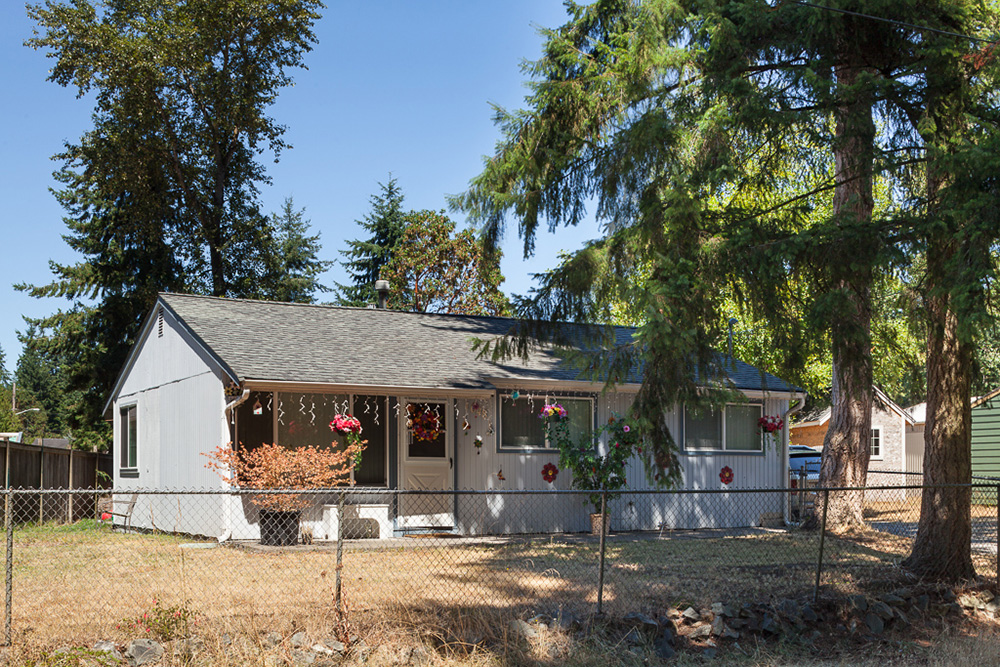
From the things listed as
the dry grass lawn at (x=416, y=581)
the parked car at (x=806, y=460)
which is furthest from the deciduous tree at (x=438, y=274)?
the dry grass lawn at (x=416, y=581)

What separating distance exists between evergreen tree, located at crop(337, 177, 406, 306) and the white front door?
84.4 feet

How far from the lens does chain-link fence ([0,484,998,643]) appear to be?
764 centimetres

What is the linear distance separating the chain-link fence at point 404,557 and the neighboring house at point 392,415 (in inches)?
3.8

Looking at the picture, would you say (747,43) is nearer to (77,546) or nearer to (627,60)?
(627,60)

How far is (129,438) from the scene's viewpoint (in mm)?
18547

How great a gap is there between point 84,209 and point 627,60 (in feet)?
84.0

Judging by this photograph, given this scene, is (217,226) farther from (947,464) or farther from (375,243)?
(947,464)

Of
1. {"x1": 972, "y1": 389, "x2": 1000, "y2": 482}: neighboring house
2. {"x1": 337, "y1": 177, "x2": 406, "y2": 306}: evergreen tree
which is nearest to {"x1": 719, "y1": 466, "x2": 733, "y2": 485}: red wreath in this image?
{"x1": 972, "y1": 389, "x2": 1000, "y2": 482}: neighboring house

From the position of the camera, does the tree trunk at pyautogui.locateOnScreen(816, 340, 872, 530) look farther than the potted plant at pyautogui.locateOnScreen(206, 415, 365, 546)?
Yes

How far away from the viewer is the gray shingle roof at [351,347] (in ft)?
46.0

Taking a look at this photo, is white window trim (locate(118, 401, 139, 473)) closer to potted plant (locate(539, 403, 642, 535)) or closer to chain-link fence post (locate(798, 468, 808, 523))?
potted plant (locate(539, 403, 642, 535))

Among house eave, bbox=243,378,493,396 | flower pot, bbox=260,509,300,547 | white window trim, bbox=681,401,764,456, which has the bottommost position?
flower pot, bbox=260,509,300,547

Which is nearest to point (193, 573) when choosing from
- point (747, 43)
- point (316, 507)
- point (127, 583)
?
point (127, 583)

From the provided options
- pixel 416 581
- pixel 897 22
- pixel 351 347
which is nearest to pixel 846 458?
pixel 897 22
